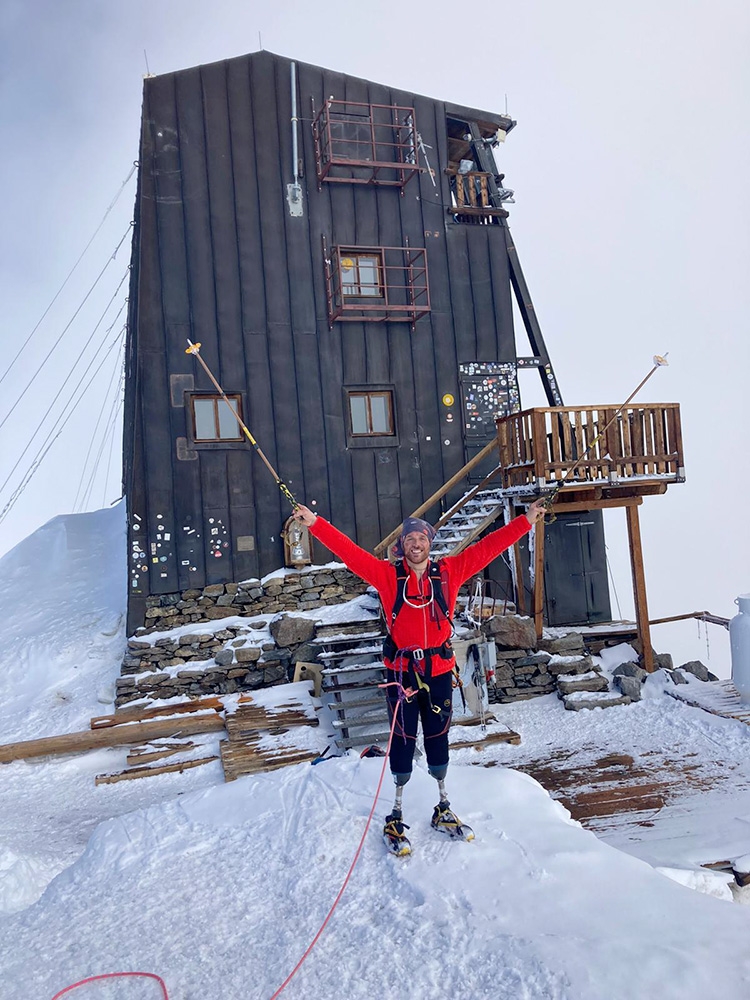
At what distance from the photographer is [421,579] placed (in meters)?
4.88

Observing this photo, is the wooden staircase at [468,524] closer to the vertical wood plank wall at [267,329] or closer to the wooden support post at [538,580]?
the wooden support post at [538,580]

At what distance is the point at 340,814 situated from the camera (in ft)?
16.6

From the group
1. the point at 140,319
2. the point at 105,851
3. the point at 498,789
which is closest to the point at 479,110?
the point at 140,319

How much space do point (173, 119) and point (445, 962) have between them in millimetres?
12892

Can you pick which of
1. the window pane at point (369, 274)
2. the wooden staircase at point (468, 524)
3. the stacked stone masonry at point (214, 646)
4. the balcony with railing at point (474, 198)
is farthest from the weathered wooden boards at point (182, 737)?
the balcony with railing at point (474, 198)

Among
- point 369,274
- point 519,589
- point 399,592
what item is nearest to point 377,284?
point 369,274

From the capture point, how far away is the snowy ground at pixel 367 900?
3.22 metres

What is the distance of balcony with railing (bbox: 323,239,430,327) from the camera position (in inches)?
506

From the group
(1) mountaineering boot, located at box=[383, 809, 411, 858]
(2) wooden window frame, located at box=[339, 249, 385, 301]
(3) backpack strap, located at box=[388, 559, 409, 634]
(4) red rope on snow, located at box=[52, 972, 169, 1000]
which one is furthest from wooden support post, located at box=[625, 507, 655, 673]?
(4) red rope on snow, located at box=[52, 972, 169, 1000]

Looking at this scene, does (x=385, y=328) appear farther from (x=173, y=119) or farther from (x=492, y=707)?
(x=492, y=707)

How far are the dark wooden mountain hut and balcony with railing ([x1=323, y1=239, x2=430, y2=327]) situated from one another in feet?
0.13

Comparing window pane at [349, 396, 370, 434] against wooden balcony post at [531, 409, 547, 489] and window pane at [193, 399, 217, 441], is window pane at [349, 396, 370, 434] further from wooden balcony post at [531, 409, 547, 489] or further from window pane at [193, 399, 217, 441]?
wooden balcony post at [531, 409, 547, 489]

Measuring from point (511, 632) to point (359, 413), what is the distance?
4.62m

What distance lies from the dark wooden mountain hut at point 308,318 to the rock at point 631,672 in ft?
6.56
